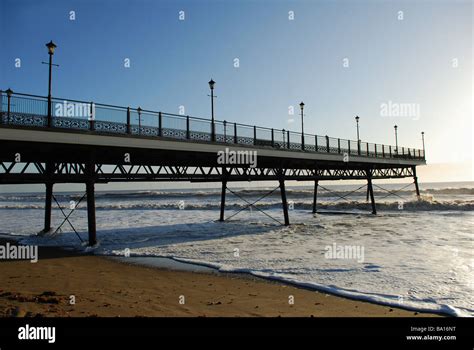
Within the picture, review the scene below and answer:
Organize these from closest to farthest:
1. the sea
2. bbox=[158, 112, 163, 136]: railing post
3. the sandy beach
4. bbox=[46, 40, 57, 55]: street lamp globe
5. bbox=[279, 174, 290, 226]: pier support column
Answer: the sandy beach → the sea → bbox=[46, 40, 57, 55]: street lamp globe → bbox=[158, 112, 163, 136]: railing post → bbox=[279, 174, 290, 226]: pier support column

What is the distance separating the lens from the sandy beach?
6512 mm

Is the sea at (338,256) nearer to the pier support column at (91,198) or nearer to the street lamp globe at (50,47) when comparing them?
the pier support column at (91,198)

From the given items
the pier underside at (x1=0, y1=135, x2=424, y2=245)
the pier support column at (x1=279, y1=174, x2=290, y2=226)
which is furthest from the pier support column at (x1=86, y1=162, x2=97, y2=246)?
the pier support column at (x1=279, y1=174, x2=290, y2=226)

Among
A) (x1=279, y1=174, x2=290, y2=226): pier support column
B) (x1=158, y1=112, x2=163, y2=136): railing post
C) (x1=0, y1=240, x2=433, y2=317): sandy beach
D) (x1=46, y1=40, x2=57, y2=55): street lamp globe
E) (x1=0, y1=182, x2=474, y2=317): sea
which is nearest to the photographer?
(x1=0, y1=240, x2=433, y2=317): sandy beach

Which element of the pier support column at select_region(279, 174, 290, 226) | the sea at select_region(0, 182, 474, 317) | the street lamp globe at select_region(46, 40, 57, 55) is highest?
the street lamp globe at select_region(46, 40, 57, 55)

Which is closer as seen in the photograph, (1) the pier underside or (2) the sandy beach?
(2) the sandy beach

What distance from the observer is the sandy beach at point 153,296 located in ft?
21.4

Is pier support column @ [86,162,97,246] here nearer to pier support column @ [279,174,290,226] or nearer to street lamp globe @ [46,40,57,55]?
street lamp globe @ [46,40,57,55]

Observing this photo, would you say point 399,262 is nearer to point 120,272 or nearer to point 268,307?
point 268,307

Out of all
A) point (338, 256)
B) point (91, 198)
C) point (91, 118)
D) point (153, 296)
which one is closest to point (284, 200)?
point (338, 256)

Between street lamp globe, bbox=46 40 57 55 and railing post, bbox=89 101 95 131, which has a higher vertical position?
street lamp globe, bbox=46 40 57 55

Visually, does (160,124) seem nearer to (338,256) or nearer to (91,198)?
(91,198)

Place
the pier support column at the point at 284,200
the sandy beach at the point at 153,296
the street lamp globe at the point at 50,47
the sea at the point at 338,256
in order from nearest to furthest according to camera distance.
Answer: the sandy beach at the point at 153,296 < the sea at the point at 338,256 < the street lamp globe at the point at 50,47 < the pier support column at the point at 284,200

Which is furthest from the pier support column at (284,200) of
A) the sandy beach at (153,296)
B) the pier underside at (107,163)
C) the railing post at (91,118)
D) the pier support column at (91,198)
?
the sandy beach at (153,296)
